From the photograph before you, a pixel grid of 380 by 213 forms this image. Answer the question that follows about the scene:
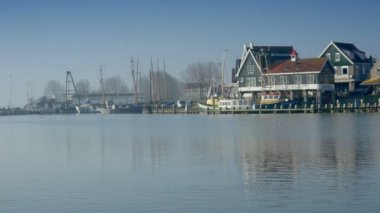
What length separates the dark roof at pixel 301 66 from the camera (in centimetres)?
10350

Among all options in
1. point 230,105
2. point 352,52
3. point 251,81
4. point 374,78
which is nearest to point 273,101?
point 251,81

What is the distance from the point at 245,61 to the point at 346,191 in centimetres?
9028

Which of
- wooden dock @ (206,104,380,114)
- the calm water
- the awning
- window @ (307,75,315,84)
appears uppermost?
window @ (307,75,315,84)

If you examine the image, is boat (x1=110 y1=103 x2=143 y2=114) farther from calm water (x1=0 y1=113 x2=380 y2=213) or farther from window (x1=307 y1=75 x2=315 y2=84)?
calm water (x1=0 y1=113 x2=380 y2=213)

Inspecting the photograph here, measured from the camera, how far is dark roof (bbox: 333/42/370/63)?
108725 mm

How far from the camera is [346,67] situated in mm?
107688

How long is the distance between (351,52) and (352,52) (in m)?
0.50

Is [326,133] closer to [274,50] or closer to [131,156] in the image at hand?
[131,156]

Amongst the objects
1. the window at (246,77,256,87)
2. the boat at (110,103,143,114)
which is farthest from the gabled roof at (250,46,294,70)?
the boat at (110,103,143,114)

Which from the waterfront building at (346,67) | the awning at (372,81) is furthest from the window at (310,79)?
the awning at (372,81)

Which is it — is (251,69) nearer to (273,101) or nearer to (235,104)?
(235,104)

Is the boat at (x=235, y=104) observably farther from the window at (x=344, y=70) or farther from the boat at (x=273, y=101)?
the window at (x=344, y=70)

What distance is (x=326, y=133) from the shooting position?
56.0 meters

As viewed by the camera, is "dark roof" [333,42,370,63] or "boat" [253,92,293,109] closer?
"boat" [253,92,293,109]
